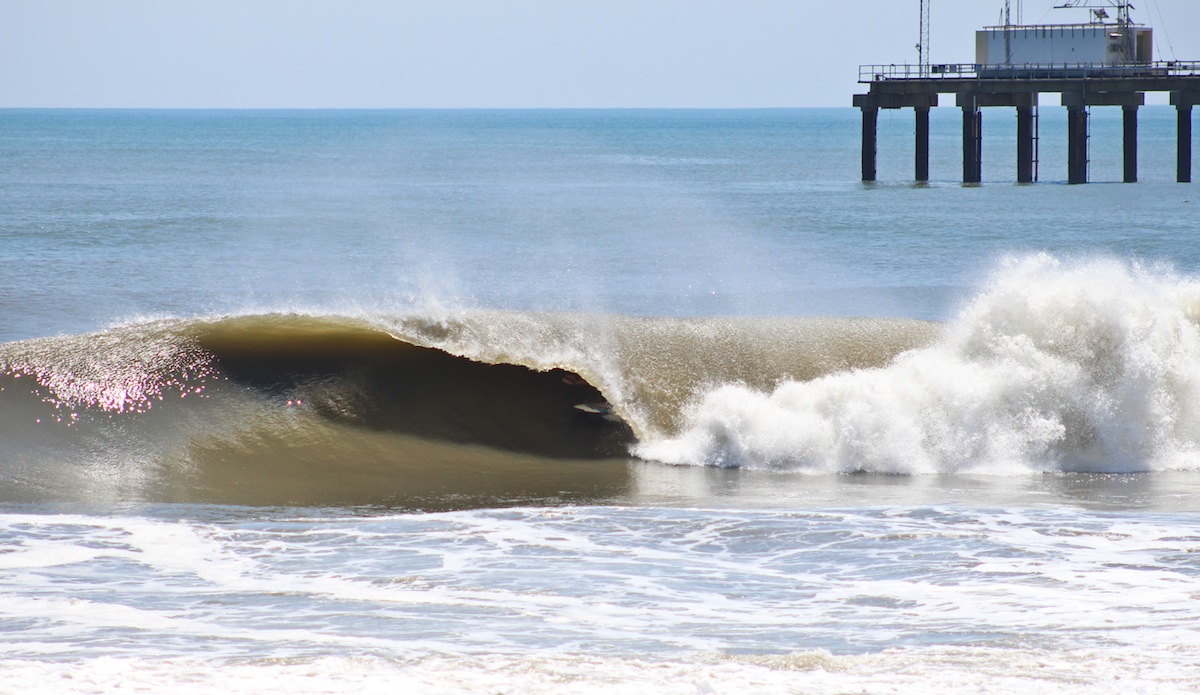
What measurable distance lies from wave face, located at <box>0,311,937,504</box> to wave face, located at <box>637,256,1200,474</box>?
680mm

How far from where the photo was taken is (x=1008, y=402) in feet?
42.6

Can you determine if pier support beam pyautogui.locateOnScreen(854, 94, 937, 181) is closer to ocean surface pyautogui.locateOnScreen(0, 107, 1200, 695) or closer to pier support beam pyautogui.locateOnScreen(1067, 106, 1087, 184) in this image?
pier support beam pyautogui.locateOnScreen(1067, 106, 1087, 184)

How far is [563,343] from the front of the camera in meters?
14.0

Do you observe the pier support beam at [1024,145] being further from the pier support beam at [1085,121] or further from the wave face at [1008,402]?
the wave face at [1008,402]

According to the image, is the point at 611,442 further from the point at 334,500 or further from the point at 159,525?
the point at 159,525

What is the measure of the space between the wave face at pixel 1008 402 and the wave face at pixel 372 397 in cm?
68

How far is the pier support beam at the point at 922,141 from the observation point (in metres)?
48.2

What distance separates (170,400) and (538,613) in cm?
651

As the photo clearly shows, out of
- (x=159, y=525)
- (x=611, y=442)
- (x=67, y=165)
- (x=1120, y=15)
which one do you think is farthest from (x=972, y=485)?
(x=67, y=165)

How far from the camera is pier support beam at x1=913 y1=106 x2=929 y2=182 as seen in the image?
4822cm

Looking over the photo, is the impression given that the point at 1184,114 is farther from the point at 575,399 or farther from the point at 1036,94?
the point at 575,399

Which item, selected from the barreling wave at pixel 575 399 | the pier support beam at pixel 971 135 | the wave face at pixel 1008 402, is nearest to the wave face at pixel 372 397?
the barreling wave at pixel 575 399

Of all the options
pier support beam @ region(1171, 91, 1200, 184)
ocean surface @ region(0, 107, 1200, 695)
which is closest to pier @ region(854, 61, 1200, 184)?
pier support beam @ region(1171, 91, 1200, 184)

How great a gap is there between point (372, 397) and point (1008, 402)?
5.97 metres
